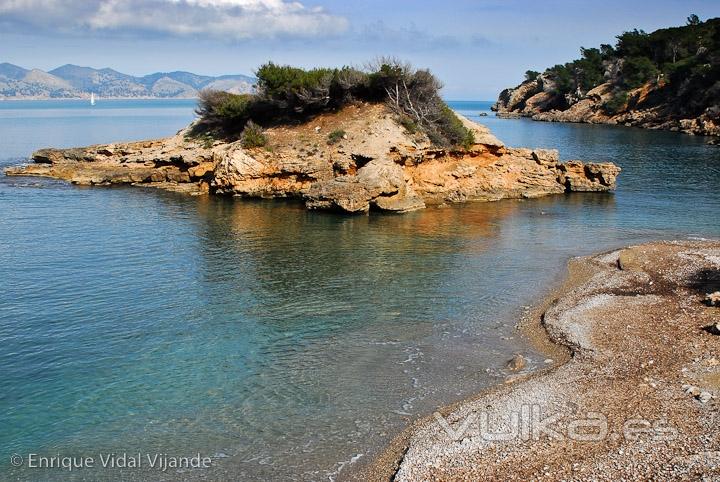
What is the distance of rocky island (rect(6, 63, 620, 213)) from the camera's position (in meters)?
40.0

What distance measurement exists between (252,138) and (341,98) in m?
8.29

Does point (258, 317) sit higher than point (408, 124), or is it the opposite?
point (408, 124)

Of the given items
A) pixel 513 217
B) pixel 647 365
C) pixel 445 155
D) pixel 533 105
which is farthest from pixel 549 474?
pixel 533 105

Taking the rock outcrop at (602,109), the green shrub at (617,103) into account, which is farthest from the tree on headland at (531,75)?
the green shrub at (617,103)

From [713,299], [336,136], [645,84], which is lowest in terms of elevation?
[713,299]

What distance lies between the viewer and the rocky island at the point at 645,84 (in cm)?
9262

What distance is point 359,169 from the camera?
3925 centimetres

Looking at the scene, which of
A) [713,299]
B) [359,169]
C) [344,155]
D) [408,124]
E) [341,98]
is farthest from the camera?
[341,98]

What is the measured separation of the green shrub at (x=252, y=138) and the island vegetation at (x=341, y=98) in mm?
88

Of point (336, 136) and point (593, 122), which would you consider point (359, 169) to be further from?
point (593, 122)

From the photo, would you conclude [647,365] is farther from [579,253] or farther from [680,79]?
[680,79]

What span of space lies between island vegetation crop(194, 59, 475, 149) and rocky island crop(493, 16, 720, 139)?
152 feet

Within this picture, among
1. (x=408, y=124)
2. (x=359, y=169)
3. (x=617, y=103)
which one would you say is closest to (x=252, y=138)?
(x=359, y=169)

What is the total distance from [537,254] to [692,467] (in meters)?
17.4
